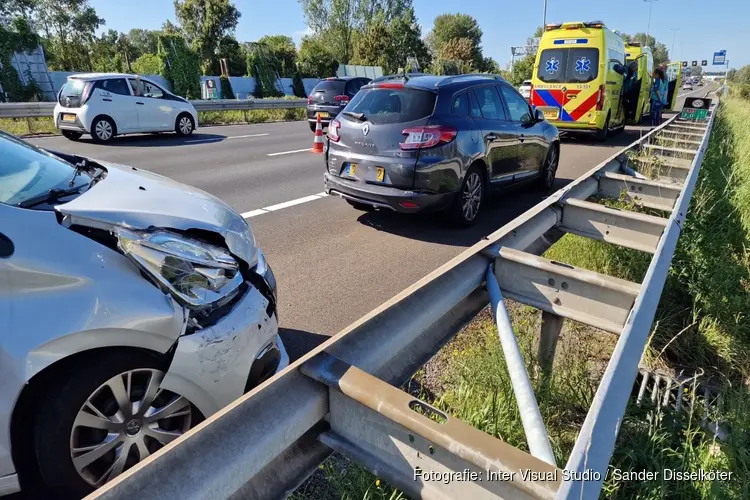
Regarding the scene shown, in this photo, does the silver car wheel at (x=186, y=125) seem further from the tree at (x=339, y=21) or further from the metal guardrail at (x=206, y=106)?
the tree at (x=339, y=21)

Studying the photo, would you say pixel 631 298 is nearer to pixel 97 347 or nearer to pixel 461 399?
pixel 461 399

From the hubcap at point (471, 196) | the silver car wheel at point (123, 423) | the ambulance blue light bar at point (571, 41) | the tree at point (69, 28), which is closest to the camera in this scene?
the silver car wheel at point (123, 423)

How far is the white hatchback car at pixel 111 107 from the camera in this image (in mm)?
12328

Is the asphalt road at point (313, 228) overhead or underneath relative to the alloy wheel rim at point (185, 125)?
underneath

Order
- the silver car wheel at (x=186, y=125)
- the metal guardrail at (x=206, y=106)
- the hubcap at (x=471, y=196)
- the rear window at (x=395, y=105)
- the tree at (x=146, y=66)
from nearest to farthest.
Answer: the rear window at (x=395, y=105) → the hubcap at (x=471, y=196) → the metal guardrail at (x=206, y=106) → the silver car wheel at (x=186, y=125) → the tree at (x=146, y=66)

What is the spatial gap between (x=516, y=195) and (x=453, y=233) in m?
2.69

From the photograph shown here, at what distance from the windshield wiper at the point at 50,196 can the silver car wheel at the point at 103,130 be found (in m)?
11.4

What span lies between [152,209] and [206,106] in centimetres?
1743

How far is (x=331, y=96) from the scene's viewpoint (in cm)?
1599

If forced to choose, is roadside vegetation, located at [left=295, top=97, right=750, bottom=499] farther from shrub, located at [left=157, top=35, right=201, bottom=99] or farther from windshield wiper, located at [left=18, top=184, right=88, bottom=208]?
shrub, located at [left=157, top=35, right=201, bottom=99]

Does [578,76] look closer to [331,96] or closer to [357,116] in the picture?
[331,96]

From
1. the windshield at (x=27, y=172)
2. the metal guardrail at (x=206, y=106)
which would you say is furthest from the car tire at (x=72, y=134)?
the windshield at (x=27, y=172)

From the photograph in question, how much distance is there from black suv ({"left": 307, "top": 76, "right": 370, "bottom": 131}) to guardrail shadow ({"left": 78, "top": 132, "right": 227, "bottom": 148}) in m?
3.05

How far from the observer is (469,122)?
20.2 ft
